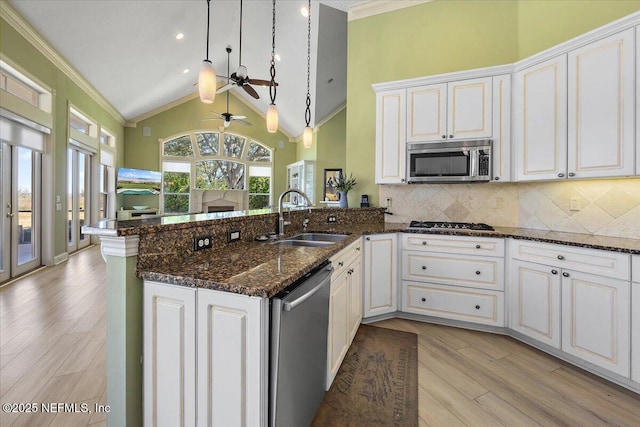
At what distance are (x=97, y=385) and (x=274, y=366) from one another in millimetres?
1492

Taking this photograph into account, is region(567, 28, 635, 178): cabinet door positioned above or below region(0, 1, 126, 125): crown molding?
below

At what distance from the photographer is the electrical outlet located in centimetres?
152

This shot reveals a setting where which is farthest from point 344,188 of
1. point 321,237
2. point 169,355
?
point 169,355

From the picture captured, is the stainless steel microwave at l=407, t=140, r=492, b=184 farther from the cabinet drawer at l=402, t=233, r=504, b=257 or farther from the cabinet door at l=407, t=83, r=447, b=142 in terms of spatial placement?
the cabinet drawer at l=402, t=233, r=504, b=257

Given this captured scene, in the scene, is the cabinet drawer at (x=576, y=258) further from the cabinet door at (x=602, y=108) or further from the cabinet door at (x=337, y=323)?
the cabinet door at (x=337, y=323)

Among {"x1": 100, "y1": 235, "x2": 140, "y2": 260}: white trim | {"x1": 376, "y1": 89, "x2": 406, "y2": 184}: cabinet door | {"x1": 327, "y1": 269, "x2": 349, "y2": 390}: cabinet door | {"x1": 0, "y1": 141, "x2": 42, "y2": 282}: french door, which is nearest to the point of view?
{"x1": 100, "y1": 235, "x2": 140, "y2": 260}: white trim

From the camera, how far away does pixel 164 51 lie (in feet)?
18.3

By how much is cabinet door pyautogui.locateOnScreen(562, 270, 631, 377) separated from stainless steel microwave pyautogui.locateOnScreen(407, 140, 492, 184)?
3.79 feet

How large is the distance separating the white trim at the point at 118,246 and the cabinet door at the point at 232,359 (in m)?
0.36

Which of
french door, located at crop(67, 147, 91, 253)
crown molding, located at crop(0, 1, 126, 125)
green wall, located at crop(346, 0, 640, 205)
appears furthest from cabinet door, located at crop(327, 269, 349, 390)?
french door, located at crop(67, 147, 91, 253)

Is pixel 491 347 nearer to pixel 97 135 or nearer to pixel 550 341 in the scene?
pixel 550 341

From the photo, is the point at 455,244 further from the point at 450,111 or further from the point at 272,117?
the point at 272,117

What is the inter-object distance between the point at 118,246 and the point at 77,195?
6244 mm

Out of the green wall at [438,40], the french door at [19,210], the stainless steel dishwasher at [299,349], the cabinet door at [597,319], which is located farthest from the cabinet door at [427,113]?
the french door at [19,210]
